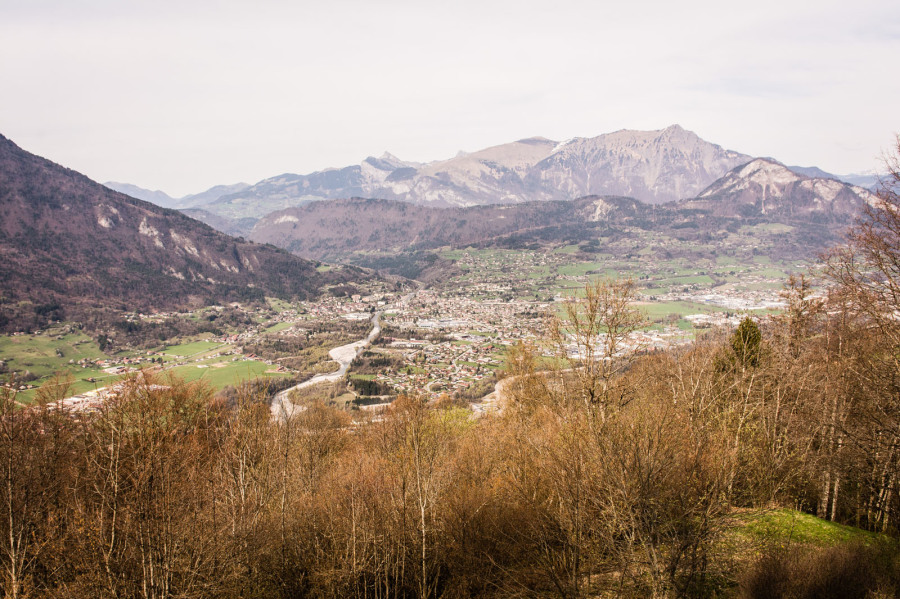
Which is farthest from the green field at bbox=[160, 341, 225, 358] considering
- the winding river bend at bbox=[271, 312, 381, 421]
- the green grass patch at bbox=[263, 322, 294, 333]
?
the winding river bend at bbox=[271, 312, 381, 421]

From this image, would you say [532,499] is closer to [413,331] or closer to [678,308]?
[413,331]

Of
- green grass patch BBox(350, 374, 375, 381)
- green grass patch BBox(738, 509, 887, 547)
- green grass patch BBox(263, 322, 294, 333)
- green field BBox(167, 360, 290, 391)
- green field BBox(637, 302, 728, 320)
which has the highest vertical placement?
green grass patch BBox(738, 509, 887, 547)

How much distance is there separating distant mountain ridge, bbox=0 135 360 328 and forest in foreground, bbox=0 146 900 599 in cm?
8421

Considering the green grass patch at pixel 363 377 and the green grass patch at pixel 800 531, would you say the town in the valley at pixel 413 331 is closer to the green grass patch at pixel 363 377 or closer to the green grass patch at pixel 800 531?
the green grass patch at pixel 363 377

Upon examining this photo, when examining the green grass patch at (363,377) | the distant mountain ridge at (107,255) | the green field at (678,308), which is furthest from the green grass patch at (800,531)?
the distant mountain ridge at (107,255)

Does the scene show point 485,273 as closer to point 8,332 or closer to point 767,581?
point 8,332

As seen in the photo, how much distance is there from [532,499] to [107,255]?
440 feet

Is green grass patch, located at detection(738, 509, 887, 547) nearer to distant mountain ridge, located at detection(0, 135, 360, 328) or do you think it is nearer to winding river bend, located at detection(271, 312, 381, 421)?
winding river bend, located at detection(271, 312, 381, 421)

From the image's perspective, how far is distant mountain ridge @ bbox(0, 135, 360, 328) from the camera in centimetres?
8856

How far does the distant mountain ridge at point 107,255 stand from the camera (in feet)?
291

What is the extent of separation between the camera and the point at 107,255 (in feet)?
Answer: 364

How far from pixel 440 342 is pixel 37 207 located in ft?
371

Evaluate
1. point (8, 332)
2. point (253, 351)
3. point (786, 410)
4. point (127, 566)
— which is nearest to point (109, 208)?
point (8, 332)

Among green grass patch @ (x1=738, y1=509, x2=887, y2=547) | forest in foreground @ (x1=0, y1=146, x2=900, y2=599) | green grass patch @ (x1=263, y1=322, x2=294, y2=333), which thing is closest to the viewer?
forest in foreground @ (x1=0, y1=146, x2=900, y2=599)
